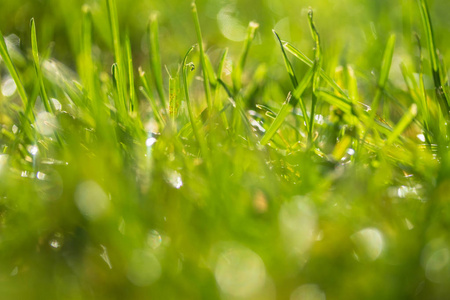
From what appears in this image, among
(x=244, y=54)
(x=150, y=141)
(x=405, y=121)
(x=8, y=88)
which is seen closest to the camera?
(x=405, y=121)

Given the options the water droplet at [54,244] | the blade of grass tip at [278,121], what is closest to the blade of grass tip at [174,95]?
the blade of grass tip at [278,121]

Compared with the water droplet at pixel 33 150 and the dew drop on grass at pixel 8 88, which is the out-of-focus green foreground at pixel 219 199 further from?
the dew drop on grass at pixel 8 88

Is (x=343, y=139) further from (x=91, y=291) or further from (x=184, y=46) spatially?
(x=184, y=46)

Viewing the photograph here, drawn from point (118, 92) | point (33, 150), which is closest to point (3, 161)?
point (33, 150)

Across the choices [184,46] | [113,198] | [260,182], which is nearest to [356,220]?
[260,182]

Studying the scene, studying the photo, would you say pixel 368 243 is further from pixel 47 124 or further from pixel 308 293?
pixel 47 124

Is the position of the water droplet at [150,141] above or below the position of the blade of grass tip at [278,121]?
below
